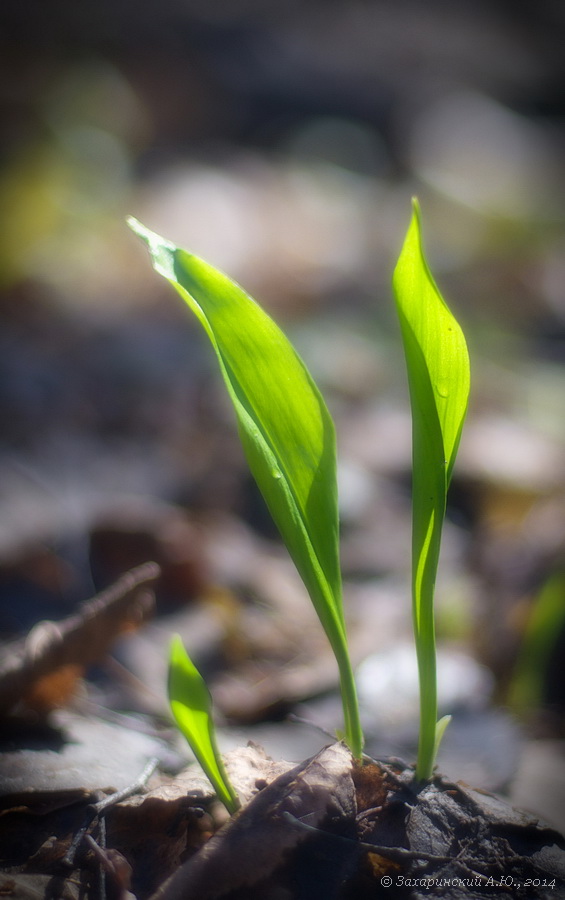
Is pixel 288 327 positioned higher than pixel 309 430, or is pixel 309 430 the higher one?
pixel 309 430

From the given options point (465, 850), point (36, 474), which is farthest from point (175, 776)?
point (36, 474)

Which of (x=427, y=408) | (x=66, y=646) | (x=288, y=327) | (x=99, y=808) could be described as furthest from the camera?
(x=288, y=327)

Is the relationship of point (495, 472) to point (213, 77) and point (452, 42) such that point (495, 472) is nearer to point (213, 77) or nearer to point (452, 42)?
point (213, 77)

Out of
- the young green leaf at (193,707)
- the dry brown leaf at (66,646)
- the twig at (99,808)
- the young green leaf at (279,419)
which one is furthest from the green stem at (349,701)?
the dry brown leaf at (66,646)

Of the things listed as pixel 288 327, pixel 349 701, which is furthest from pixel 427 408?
pixel 288 327

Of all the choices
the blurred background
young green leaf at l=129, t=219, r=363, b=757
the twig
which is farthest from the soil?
the blurred background

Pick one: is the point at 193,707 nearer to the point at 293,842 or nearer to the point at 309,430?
the point at 293,842

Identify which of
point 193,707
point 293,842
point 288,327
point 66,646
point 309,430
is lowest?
point 288,327
